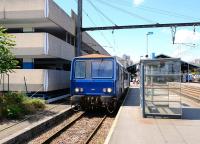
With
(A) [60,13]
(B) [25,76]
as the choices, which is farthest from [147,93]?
(A) [60,13]

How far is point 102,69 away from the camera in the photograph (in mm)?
18328

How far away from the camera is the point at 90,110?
66.8 ft

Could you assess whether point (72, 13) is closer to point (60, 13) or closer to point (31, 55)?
point (60, 13)

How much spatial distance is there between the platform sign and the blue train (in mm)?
3033

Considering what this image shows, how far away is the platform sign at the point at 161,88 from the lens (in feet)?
47.9

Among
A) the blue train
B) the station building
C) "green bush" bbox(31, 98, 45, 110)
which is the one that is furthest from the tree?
the station building

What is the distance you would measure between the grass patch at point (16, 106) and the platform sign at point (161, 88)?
5225 mm

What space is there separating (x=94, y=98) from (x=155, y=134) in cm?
739

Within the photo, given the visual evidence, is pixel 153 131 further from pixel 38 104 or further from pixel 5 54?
pixel 38 104

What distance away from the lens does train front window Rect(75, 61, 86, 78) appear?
60.8ft

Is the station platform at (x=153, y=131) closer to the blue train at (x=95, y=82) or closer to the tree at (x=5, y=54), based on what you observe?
the blue train at (x=95, y=82)

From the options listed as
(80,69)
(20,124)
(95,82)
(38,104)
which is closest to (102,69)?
(95,82)

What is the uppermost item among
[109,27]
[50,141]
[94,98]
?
[109,27]

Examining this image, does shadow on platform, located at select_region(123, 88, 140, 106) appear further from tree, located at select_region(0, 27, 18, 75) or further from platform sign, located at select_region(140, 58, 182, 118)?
tree, located at select_region(0, 27, 18, 75)
